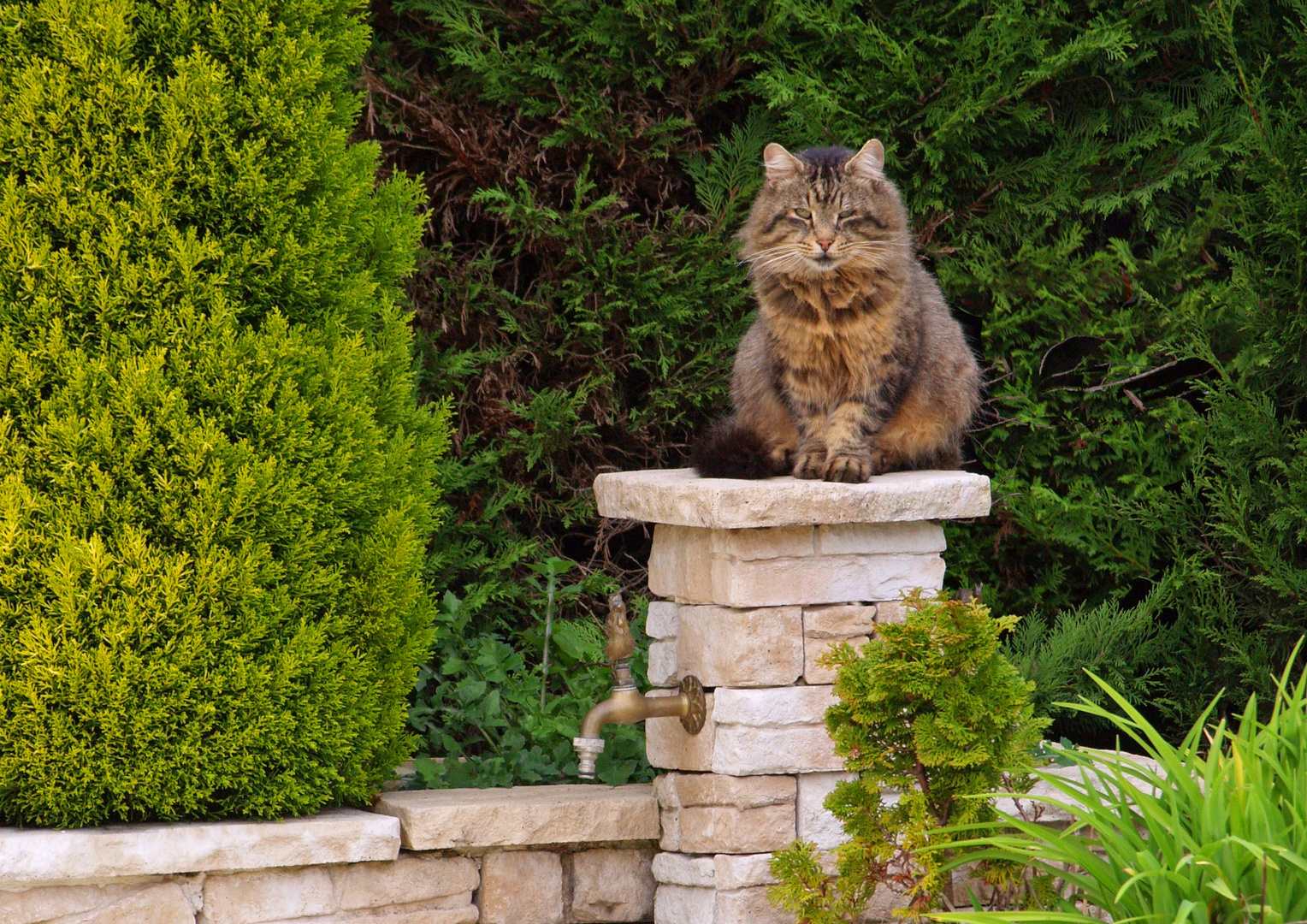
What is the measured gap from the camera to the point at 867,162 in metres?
3.49

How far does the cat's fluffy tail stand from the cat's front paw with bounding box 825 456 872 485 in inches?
7.7

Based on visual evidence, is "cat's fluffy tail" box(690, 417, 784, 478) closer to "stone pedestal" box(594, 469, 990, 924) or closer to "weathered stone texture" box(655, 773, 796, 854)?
Answer: "stone pedestal" box(594, 469, 990, 924)

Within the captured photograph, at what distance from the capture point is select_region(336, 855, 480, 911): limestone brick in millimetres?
3287

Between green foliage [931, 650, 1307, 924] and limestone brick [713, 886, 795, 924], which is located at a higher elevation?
green foliage [931, 650, 1307, 924]

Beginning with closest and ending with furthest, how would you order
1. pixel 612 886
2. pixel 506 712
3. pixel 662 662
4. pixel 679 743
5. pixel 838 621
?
pixel 838 621 < pixel 679 743 < pixel 612 886 < pixel 662 662 < pixel 506 712

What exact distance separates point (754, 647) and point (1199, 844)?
112cm

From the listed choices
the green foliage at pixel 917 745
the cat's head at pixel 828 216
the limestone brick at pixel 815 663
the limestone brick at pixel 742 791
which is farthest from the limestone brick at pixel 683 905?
the cat's head at pixel 828 216

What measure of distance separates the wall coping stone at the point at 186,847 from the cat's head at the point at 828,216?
1.80 m

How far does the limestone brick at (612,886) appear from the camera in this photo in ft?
11.5

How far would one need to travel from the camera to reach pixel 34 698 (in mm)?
2959

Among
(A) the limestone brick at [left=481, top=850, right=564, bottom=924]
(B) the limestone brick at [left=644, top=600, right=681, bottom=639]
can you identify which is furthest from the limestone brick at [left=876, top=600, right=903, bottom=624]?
(A) the limestone brick at [left=481, top=850, right=564, bottom=924]

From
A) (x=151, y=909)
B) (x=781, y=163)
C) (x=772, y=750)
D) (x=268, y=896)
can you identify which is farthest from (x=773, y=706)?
(x=151, y=909)

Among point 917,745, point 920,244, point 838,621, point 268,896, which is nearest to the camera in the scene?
point 917,745

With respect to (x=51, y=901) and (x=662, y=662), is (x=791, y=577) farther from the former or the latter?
(x=51, y=901)
